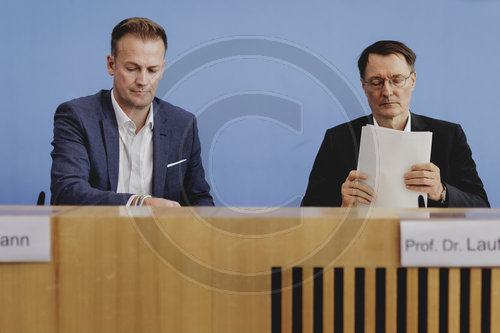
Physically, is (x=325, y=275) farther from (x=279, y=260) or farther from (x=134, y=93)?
(x=134, y=93)

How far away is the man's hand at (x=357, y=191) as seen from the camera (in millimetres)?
808

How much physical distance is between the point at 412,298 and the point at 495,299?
0.28 ft

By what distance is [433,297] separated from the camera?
0.50m

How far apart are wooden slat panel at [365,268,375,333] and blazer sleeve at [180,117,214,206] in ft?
2.73

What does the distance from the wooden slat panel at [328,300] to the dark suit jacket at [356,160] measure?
2.44 ft

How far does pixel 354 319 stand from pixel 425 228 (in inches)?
4.7

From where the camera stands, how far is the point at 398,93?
1290 millimetres

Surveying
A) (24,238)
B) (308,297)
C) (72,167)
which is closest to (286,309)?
(308,297)

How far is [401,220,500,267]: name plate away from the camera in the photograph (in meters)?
0.50

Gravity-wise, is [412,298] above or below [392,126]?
below

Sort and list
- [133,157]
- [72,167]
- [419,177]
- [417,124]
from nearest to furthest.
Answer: [419,177]
[72,167]
[133,157]
[417,124]

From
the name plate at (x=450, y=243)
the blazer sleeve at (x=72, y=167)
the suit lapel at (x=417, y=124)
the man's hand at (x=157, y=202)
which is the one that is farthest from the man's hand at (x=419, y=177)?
the suit lapel at (x=417, y=124)

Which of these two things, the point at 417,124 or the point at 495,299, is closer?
the point at 495,299

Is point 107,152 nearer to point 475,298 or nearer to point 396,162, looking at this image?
point 396,162
